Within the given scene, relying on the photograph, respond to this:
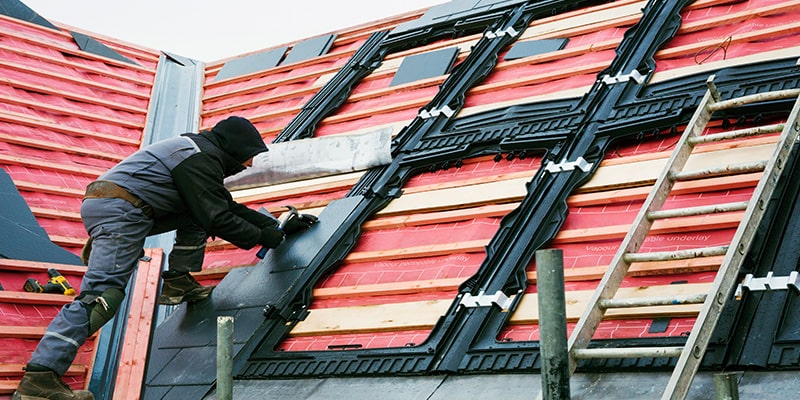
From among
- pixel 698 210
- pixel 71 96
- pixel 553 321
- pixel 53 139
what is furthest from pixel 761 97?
pixel 71 96

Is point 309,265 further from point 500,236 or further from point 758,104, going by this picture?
point 758,104

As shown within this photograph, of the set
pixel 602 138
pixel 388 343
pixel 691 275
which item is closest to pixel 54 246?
pixel 388 343

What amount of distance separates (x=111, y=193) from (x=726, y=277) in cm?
324

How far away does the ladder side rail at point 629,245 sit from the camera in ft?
12.4

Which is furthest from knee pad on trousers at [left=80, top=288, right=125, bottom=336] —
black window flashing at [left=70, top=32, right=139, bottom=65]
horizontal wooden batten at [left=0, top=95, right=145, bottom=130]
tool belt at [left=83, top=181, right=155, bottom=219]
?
black window flashing at [left=70, top=32, right=139, bottom=65]

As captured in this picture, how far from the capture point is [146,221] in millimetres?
5363

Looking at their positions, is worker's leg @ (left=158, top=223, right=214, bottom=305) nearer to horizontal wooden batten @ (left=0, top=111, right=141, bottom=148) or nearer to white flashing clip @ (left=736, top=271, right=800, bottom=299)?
horizontal wooden batten @ (left=0, top=111, right=141, bottom=148)

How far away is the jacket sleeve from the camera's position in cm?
535

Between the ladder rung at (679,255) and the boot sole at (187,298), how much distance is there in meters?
2.95

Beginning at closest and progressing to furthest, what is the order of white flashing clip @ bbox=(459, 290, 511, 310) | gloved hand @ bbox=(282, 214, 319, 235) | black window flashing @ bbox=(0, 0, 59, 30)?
white flashing clip @ bbox=(459, 290, 511, 310), gloved hand @ bbox=(282, 214, 319, 235), black window flashing @ bbox=(0, 0, 59, 30)

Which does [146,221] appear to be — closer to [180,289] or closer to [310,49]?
[180,289]

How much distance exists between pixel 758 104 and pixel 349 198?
8.35 feet

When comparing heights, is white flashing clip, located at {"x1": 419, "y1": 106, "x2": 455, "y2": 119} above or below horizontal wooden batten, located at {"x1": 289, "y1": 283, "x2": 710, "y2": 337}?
above

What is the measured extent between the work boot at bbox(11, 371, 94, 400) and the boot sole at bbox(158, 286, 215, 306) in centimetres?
119
